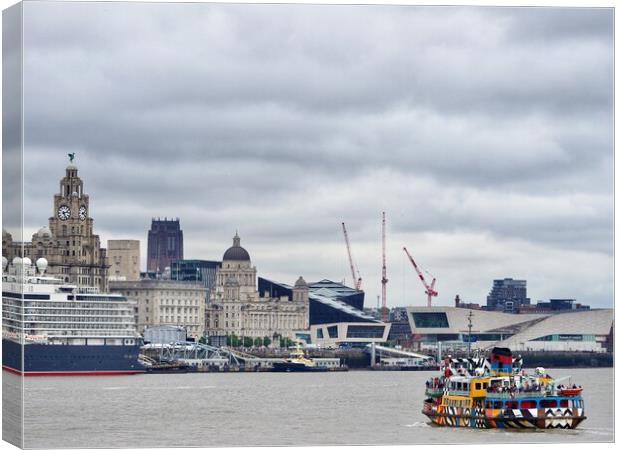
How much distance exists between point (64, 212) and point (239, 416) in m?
41.3

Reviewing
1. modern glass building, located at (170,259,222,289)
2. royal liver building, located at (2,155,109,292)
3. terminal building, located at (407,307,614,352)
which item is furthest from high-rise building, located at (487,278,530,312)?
modern glass building, located at (170,259,222,289)

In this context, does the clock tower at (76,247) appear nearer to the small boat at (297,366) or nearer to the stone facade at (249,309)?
the small boat at (297,366)

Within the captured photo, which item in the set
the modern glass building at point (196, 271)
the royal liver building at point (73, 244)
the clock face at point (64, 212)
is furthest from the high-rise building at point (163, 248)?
the clock face at point (64, 212)

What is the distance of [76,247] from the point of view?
311ft

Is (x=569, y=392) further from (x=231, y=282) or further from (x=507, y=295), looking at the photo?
(x=231, y=282)

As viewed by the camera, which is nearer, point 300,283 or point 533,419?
point 533,419

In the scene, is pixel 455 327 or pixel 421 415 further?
pixel 455 327

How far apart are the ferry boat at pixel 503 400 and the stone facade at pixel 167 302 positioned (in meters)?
66.0

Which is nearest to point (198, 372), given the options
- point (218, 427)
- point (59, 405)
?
point (59, 405)

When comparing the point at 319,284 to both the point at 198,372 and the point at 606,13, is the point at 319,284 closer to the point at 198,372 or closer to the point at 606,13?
the point at 198,372

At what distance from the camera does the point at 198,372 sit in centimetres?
9769

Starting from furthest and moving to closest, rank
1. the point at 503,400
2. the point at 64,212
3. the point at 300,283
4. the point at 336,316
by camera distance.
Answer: the point at 336,316 → the point at 300,283 → the point at 64,212 → the point at 503,400

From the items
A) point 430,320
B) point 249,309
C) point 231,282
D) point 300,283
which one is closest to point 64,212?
point 430,320

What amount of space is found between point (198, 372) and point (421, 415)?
51.9 metres
